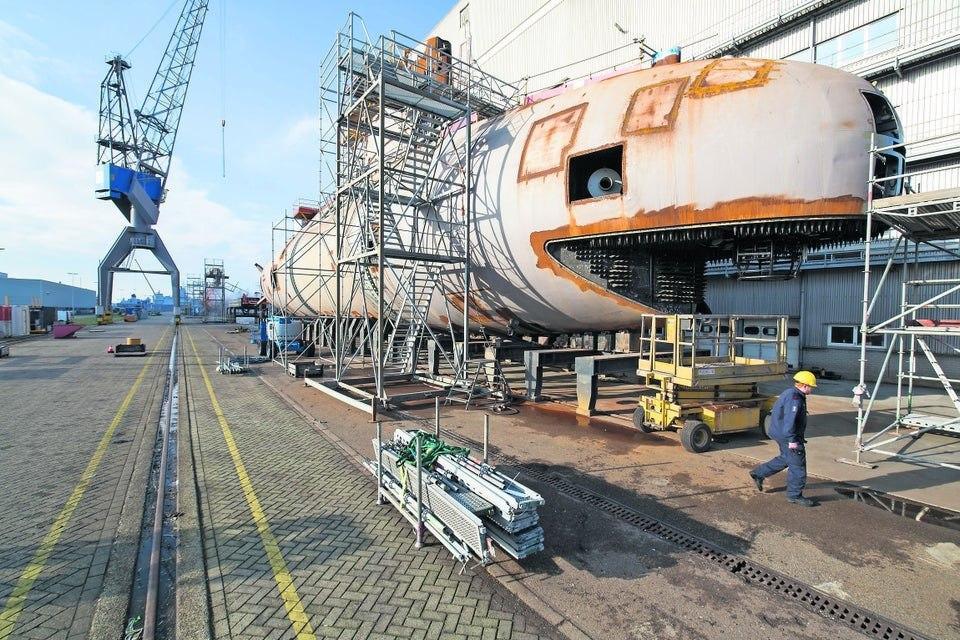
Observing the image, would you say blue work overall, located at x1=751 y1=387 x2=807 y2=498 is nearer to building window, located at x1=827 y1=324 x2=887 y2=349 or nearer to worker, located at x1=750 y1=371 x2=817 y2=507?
worker, located at x1=750 y1=371 x2=817 y2=507

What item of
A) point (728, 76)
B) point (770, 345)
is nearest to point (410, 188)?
point (728, 76)

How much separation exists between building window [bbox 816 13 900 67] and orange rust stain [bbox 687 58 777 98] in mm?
11921

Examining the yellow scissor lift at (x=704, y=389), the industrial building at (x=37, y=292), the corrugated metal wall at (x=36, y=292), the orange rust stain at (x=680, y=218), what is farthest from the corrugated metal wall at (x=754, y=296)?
the corrugated metal wall at (x=36, y=292)

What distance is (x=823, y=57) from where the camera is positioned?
1630 cm

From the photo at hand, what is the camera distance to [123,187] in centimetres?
5662

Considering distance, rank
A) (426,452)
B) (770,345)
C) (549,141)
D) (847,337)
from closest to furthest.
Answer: (426,452) → (549,141) → (770,345) → (847,337)

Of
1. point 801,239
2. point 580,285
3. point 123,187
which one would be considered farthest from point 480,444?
point 123,187

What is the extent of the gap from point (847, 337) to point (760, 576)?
16993 millimetres

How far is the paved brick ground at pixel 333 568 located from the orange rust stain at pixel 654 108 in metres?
7.43

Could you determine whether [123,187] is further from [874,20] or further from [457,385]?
[874,20]

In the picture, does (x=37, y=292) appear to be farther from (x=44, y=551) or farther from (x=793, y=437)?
(x=793, y=437)

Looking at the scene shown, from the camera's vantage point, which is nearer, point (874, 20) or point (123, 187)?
point (874, 20)

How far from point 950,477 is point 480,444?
7317 mm

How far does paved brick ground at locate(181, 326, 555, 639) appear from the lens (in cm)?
358
